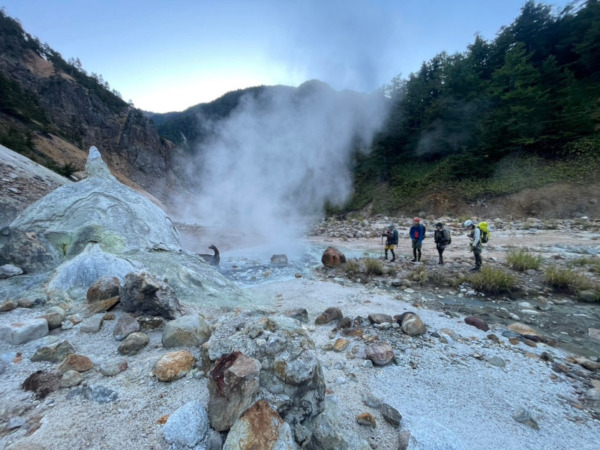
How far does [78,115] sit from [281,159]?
21732 mm

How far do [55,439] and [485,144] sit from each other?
24.7 m

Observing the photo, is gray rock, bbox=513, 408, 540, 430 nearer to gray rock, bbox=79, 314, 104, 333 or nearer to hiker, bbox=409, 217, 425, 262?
gray rock, bbox=79, 314, 104, 333

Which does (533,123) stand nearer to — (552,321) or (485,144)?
(485,144)

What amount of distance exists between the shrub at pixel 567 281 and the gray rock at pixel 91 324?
8073mm

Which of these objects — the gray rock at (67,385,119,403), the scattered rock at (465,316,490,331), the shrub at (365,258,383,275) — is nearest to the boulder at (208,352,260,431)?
the gray rock at (67,385,119,403)

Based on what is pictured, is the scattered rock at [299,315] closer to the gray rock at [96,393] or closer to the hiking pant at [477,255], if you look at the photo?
the gray rock at [96,393]

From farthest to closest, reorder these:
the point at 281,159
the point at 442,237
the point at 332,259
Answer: the point at 281,159
the point at 332,259
the point at 442,237

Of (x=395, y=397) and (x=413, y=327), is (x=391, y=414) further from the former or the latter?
(x=413, y=327)

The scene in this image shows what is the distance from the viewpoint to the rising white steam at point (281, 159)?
69.9 feet

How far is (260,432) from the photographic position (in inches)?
54.4

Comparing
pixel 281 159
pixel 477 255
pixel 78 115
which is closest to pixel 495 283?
pixel 477 255

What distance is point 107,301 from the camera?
3172mm

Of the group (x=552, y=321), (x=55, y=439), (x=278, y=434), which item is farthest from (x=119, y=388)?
(x=552, y=321)

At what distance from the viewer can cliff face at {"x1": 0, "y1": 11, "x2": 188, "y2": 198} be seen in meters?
21.8
